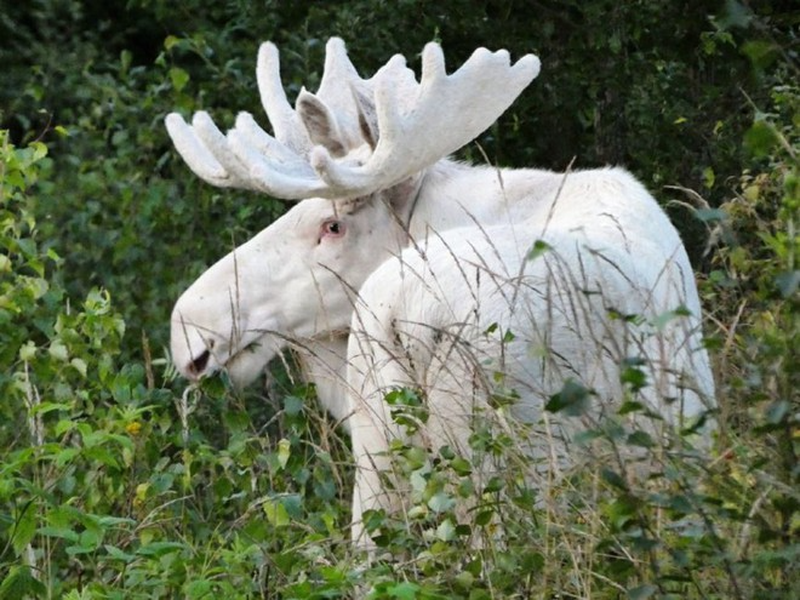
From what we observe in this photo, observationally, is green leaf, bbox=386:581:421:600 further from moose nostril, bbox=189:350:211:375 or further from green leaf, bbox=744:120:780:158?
moose nostril, bbox=189:350:211:375

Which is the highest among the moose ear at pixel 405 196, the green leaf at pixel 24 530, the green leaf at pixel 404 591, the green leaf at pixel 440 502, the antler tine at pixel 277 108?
the green leaf at pixel 440 502

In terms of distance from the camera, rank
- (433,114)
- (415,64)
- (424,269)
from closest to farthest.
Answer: (424,269) < (433,114) < (415,64)

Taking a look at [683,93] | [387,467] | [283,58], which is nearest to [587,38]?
[683,93]

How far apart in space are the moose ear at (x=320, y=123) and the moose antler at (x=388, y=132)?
0.02 m

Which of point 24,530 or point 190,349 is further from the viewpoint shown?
point 190,349

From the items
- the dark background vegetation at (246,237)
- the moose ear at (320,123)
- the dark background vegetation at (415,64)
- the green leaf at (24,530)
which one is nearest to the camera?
the dark background vegetation at (246,237)

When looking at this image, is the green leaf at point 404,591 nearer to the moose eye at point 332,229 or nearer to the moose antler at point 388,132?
the moose antler at point 388,132

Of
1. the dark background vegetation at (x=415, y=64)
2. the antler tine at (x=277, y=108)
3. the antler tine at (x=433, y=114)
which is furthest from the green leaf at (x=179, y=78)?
the antler tine at (x=433, y=114)

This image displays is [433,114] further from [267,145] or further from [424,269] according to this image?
[424,269]

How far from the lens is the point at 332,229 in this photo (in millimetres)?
6695

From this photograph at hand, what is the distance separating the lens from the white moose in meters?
4.94

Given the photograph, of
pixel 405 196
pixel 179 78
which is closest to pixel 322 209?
pixel 405 196

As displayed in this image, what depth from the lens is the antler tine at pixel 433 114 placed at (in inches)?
243

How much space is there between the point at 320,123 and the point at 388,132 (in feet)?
1.28
